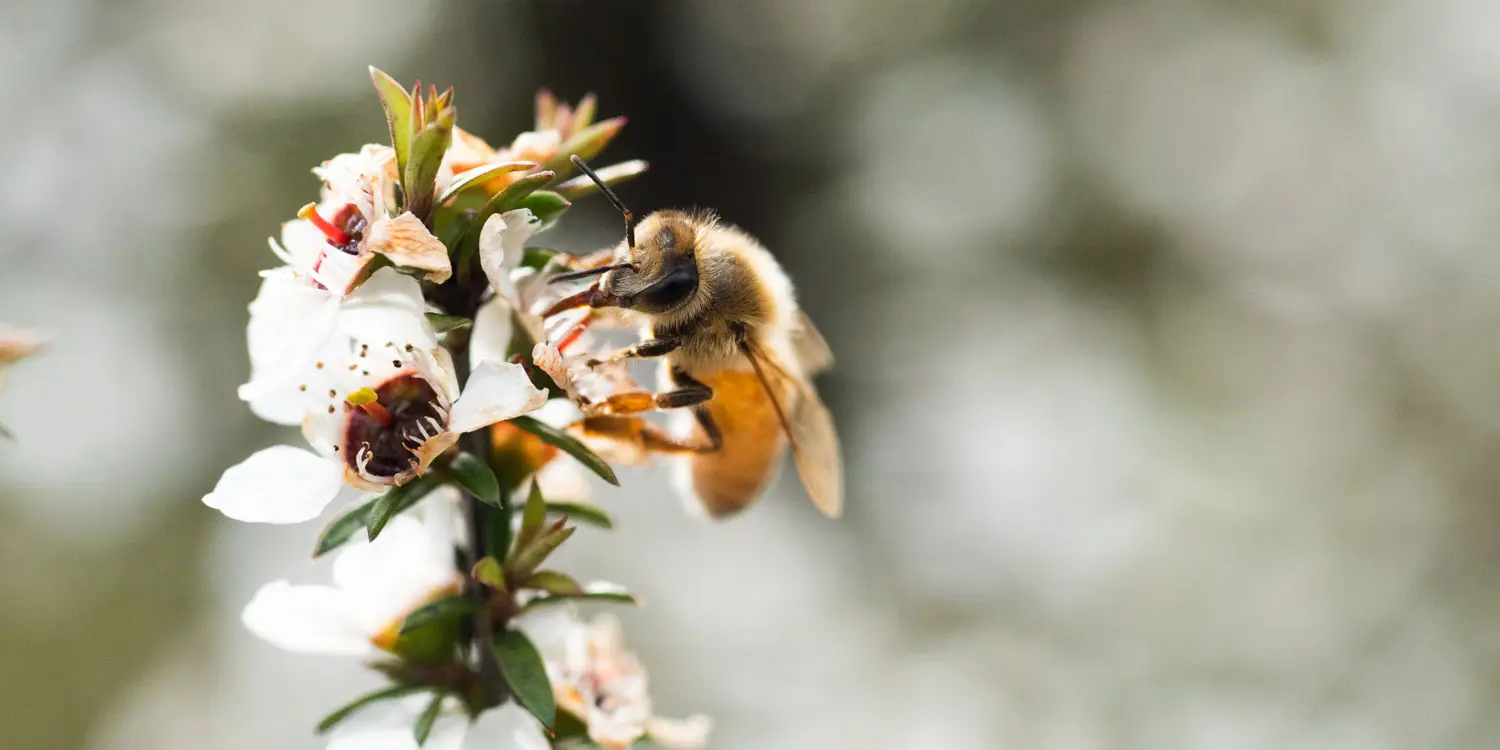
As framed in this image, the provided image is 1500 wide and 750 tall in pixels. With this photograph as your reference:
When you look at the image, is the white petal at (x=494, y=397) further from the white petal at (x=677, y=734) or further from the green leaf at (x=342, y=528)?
the white petal at (x=677, y=734)

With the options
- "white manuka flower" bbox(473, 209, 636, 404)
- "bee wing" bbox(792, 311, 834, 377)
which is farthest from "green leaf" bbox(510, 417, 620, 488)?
"bee wing" bbox(792, 311, 834, 377)

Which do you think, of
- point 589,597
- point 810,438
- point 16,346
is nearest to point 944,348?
point 810,438

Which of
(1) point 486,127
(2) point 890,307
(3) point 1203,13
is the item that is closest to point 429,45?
(1) point 486,127

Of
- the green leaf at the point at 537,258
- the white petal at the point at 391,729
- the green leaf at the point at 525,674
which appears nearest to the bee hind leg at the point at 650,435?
the green leaf at the point at 537,258

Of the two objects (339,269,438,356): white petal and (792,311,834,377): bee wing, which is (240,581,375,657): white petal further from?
(792,311,834,377): bee wing

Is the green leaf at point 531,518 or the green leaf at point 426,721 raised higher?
the green leaf at point 531,518

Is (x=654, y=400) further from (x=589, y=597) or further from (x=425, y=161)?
(x=425, y=161)
